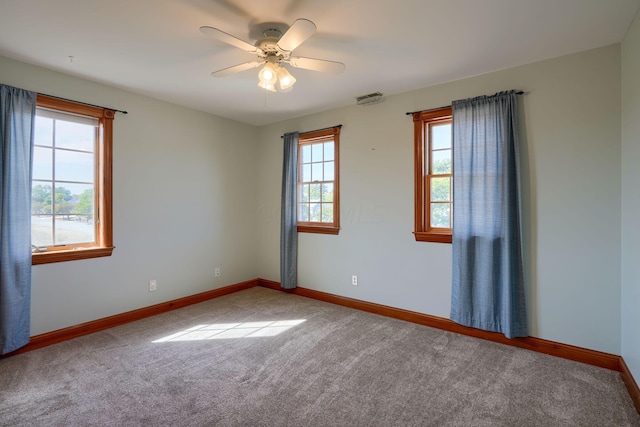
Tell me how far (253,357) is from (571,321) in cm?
275

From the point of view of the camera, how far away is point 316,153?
14.5 ft

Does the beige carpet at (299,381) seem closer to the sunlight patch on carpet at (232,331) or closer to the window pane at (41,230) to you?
the sunlight patch on carpet at (232,331)

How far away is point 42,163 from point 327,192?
3067mm

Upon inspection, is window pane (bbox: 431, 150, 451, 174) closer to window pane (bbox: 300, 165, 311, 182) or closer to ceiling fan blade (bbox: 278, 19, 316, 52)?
window pane (bbox: 300, 165, 311, 182)

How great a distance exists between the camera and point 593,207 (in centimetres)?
255

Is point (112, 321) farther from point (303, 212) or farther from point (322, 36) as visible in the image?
point (322, 36)

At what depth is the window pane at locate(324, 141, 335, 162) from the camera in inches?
167

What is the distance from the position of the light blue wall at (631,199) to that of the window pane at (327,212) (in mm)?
2886

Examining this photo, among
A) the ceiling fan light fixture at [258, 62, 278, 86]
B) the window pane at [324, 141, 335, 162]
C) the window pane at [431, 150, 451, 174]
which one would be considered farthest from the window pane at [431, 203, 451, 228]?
the ceiling fan light fixture at [258, 62, 278, 86]

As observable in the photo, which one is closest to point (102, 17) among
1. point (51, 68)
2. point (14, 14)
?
point (14, 14)

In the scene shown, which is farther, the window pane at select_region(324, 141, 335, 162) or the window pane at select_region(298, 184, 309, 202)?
the window pane at select_region(298, 184, 309, 202)

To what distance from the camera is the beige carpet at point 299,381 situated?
6.33 ft

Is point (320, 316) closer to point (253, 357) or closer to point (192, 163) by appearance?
point (253, 357)

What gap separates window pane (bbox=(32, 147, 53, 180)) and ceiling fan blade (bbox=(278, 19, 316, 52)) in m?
2.60
